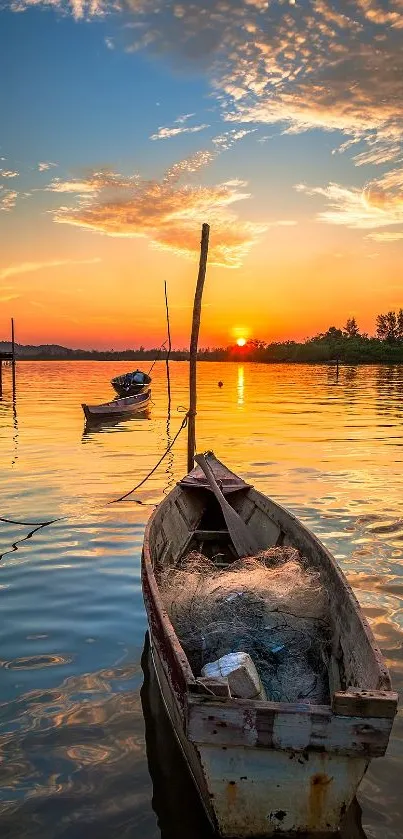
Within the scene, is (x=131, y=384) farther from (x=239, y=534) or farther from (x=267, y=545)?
(x=267, y=545)

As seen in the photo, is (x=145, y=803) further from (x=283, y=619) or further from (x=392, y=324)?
(x=392, y=324)

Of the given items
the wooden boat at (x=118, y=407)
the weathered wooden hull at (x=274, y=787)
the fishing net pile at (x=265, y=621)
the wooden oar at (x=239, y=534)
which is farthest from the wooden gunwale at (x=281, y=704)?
the wooden boat at (x=118, y=407)

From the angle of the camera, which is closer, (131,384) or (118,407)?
(118,407)

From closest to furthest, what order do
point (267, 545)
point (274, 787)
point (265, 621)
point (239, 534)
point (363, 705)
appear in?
point (363, 705), point (274, 787), point (265, 621), point (267, 545), point (239, 534)

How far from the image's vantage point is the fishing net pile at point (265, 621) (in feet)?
16.0

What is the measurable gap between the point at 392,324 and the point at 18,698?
144 meters

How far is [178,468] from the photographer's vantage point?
18.3 metres

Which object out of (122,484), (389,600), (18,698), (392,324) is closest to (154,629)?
(18,698)

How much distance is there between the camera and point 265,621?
221 inches

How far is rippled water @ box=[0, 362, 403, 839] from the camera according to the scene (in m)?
4.29

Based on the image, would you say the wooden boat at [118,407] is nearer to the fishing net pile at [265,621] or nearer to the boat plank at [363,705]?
the fishing net pile at [265,621]

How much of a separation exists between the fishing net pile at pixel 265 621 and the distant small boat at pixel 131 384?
32.6 metres

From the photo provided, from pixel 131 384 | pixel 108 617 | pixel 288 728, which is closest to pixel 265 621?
pixel 288 728

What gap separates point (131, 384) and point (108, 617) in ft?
108
